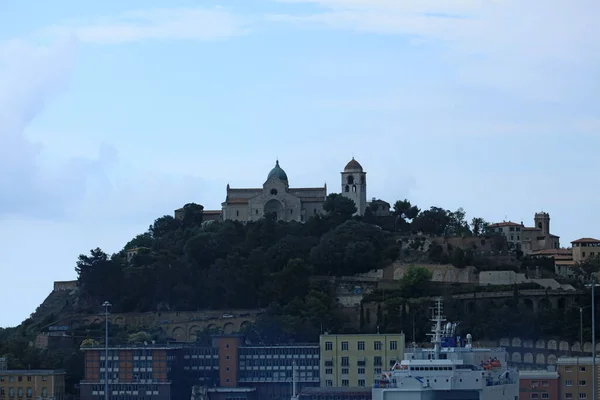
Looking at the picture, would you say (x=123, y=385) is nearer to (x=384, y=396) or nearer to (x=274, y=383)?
(x=274, y=383)

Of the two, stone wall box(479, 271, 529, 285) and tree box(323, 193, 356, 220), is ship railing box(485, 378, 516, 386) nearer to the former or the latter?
stone wall box(479, 271, 529, 285)

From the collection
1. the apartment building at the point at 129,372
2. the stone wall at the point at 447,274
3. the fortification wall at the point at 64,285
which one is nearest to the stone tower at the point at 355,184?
the stone wall at the point at 447,274

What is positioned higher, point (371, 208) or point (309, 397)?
point (371, 208)

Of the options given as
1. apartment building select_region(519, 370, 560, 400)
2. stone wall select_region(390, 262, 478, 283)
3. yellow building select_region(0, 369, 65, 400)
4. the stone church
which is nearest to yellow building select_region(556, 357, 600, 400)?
apartment building select_region(519, 370, 560, 400)

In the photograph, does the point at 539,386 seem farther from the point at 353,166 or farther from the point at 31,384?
the point at 353,166

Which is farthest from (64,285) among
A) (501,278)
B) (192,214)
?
(501,278)

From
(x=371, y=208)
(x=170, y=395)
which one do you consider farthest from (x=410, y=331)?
(x=371, y=208)

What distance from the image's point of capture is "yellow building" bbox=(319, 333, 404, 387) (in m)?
117

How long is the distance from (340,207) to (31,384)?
137 feet

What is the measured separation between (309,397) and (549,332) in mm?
21581

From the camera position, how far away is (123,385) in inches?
4663

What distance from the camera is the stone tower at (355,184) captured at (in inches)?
6142

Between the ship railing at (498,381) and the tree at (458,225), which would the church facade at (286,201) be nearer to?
the tree at (458,225)

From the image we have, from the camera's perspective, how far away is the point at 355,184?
156125 mm
